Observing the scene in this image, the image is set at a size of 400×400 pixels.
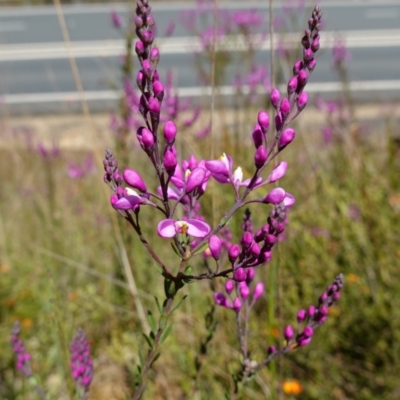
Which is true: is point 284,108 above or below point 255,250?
above

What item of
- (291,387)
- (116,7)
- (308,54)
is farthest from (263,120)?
(116,7)

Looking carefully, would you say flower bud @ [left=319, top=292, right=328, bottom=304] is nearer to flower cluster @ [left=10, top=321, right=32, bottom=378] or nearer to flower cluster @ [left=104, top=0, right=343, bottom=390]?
flower cluster @ [left=104, top=0, right=343, bottom=390]

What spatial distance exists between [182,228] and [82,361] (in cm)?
65

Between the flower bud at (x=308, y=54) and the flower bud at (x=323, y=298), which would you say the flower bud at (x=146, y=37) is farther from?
the flower bud at (x=323, y=298)

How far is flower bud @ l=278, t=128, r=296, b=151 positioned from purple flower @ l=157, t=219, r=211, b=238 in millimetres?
205

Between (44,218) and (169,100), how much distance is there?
1.71m

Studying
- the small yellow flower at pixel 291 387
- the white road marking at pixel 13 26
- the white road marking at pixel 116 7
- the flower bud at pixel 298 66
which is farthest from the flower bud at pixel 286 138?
the white road marking at pixel 116 7

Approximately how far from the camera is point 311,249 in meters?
3.29

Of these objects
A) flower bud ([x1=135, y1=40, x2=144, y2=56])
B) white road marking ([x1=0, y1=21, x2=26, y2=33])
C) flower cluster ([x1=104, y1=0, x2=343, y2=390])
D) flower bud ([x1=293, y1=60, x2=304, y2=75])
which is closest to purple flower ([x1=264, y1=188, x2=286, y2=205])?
flower cluster ([x1=104, y1=0, x2=343, y2=390])

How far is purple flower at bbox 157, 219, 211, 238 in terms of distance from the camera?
917 millimetres

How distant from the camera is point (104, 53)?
43.3 feet

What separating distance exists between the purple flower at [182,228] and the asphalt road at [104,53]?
27.7 feet

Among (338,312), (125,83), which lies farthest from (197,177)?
(338,312)

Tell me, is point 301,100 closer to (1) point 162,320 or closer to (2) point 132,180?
(2) point 132,180
